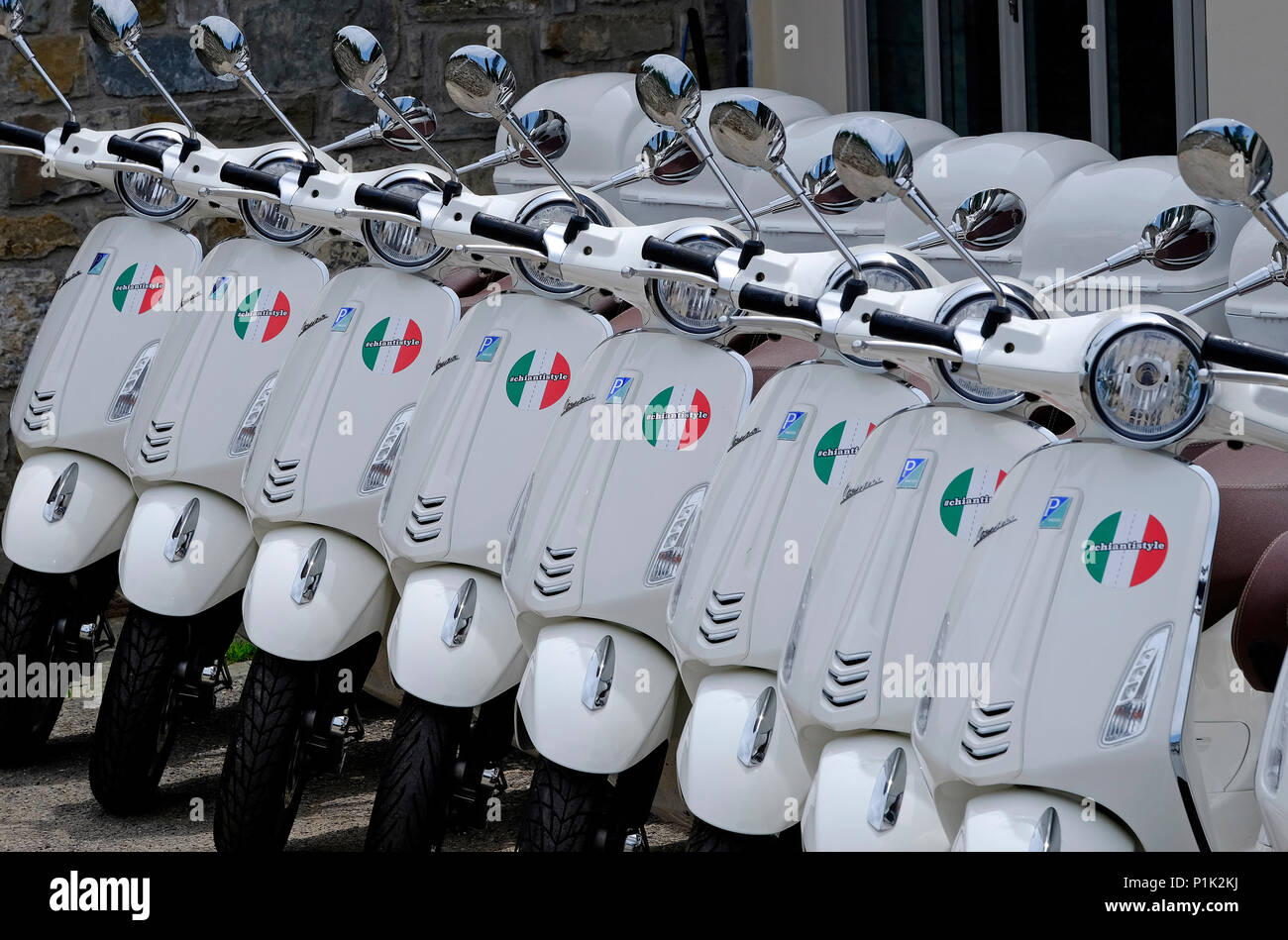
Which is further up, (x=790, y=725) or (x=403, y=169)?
(x=403, y=169)

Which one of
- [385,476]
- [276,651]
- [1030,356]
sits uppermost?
[1030,356]

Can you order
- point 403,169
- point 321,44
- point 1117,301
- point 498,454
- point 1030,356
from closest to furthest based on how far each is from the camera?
1. point 1030,356
2. point 1117,301
3. point 498,454
4. point 403,169
5. point 321,44

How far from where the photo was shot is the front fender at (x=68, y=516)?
3.14m

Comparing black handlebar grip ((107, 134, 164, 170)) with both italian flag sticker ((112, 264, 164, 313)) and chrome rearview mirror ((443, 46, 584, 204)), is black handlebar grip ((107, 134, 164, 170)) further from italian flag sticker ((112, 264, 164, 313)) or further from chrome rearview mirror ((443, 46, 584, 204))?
chrome rearview mirror ((443, 46, 584, 204))

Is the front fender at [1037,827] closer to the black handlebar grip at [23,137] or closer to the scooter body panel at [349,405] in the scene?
the scooter body panel at [349,405]

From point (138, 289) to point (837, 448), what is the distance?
1608mm

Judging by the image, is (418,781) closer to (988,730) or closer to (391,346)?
(391,346)

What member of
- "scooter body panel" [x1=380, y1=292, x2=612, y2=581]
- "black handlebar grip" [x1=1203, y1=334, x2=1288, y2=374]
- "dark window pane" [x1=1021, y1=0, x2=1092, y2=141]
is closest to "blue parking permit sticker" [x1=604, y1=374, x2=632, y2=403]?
"scooter body panel" [x1=380, y1=292, x2=612, y2=581]

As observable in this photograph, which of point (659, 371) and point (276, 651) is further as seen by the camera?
point (276, 651)

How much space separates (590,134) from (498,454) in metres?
1.21

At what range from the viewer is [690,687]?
2.15 metres

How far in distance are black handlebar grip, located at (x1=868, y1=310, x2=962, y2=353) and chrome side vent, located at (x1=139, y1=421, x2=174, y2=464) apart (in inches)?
55.9
